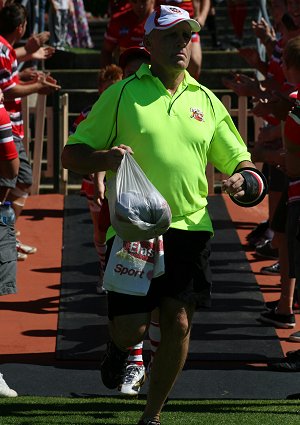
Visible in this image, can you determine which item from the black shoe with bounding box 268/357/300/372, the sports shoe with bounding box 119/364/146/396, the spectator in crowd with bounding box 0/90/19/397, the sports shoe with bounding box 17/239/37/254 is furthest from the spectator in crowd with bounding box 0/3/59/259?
the black shoe with bounding box 268/357/300/372

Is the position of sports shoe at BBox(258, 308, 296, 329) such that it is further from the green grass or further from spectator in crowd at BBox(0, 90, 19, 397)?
spectator in crowd at BBox(0, 90, 19, 397)

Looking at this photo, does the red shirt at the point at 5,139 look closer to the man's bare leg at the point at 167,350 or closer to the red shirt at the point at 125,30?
the man's bare leg at the point at 167,350

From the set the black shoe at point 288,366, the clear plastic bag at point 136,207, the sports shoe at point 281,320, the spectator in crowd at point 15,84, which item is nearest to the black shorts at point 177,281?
the clear plastic bag at point 136,207

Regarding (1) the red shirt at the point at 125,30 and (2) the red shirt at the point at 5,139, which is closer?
(2) the red shirt at the point at 5,139

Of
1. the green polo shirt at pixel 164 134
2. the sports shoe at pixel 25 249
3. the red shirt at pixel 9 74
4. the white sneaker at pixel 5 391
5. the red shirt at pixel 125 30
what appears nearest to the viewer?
the green polo shirt at pixel 164 134

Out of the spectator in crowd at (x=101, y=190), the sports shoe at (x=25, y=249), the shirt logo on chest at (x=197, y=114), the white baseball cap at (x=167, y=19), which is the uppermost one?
the white baseball cap at (x=167, y=19)

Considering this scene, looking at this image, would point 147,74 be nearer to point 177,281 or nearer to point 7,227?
point 177,281

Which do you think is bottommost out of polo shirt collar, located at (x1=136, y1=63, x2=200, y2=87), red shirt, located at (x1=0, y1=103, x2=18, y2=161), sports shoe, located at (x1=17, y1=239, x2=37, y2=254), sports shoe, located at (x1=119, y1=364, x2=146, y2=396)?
sports shoe, located at (x1=17, y1=239, x2=37, y2=254)

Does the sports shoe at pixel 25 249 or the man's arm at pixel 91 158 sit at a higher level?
the man's arm at pixel 91 158

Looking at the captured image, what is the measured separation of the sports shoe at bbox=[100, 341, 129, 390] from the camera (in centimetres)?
650

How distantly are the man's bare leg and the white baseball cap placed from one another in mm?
1423

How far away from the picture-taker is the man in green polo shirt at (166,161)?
6027mm

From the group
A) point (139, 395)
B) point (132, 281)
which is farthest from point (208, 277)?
point (139, 395)

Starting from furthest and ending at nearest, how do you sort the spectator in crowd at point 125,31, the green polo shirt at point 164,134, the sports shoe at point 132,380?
1. the spectator in crowd at point 125,31
2. the sports shoe at point 132,380
3. the green polo shirt at point 164,134
